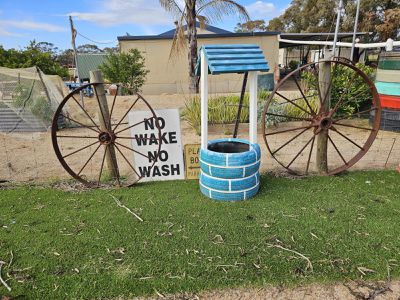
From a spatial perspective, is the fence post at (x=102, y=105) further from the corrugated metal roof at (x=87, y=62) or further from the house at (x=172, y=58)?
the corrugated metal roof at (x=87, y=62)

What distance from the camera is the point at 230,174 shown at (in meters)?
3.12

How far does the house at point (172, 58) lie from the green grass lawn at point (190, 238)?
11573 millimetres

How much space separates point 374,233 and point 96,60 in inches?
926

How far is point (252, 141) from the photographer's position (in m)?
3.42

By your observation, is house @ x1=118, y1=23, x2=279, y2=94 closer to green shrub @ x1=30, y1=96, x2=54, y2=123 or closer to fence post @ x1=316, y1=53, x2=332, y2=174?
green shrub @ x1=30, y1=96, x2=54, y2=123

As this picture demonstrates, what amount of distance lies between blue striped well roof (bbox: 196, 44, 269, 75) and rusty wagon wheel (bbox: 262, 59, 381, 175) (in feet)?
1.27

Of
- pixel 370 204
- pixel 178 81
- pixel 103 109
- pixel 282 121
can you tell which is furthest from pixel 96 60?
A: pixel 370 204

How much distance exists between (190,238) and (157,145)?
151 cm

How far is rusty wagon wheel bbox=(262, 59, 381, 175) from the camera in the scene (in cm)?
354

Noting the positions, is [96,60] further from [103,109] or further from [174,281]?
[174,281]

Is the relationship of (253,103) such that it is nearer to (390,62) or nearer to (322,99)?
(322,99)

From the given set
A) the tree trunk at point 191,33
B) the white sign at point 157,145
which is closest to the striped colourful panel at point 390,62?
the white sign at point 157,145

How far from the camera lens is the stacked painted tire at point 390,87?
569 centimetres

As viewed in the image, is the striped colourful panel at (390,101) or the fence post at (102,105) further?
the striped colourful panel at (390,101)
